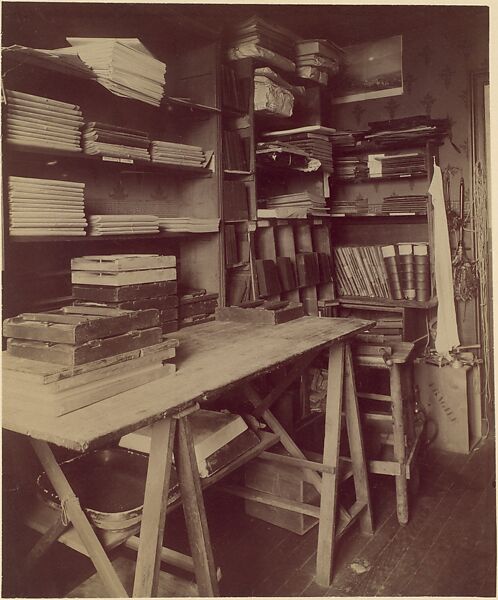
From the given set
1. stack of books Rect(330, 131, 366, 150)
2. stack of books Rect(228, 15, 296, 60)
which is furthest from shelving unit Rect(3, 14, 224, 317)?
stack of books Rect(330, 131, 366, 150)

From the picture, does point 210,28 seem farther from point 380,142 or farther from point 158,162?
point 380,142

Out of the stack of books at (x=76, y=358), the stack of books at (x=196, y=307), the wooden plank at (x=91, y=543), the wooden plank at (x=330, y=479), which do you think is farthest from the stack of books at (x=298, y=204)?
the wooden plank at (x=91, y=543)

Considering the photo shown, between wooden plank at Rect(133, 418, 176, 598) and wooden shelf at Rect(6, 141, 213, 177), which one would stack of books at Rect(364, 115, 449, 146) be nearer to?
wooden shelf at Rect(6, 141, 213, 177)

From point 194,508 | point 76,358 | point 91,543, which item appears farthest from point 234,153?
point 91,543

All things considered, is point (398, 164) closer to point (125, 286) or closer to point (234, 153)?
point (234, 153)

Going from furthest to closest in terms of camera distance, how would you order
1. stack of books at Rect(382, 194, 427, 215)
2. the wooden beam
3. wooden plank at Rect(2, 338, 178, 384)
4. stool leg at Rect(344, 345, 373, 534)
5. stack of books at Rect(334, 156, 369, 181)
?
stack of books at Rect(334, 156, 369, 181) → stack of books at Rect(382, 194, 427, 215) → stool leg at Rect(344, 345, 373, 534) → the wooden beam → wooden plank at Rect(2, 338, 178, 384)

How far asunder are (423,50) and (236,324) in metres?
2.68

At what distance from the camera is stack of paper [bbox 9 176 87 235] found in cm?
217

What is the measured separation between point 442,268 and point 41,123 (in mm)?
2742

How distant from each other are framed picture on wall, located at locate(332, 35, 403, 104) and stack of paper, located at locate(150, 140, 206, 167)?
1.86 m

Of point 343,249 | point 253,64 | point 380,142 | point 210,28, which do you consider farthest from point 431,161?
point 210,28

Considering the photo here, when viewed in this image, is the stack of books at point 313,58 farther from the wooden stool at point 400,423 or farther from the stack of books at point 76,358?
the stack of books at point 76,358

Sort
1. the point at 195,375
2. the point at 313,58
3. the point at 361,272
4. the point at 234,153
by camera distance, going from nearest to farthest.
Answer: the point at 195,375 < the point at 234,153 < the point at 313,58 < the point at 361,272

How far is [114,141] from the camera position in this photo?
8.41 feet
